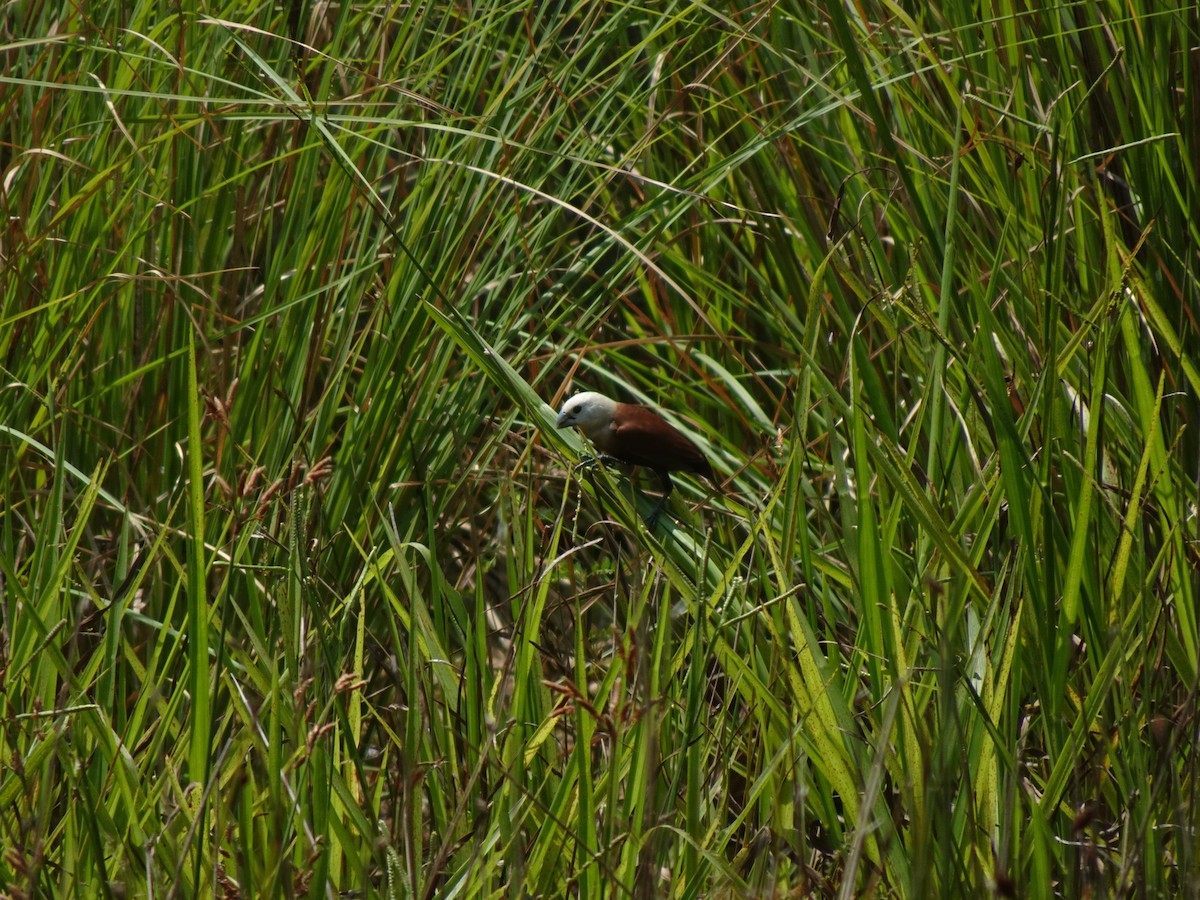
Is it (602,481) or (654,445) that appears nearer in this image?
(602,481)

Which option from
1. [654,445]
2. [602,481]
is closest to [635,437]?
[654,445]

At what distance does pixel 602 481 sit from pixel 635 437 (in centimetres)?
50

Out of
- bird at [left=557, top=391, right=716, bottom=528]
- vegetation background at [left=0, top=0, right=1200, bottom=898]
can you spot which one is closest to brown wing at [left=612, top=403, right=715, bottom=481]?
bird at [left=557, top=391, right=716, bottom=528]

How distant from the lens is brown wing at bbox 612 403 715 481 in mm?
2711

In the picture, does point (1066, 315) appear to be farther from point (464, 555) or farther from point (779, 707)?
point (464, 555)

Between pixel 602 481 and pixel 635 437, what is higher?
pixel 602 481

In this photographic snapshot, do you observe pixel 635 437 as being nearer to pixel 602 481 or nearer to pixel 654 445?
pixel 654 445

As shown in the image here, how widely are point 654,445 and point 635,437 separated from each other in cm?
5

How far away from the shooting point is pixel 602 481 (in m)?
2.29

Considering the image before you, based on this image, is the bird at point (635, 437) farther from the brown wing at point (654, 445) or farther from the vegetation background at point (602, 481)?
the vegetation background at point (602, 481)

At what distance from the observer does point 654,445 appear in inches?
108

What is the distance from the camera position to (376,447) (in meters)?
2.48

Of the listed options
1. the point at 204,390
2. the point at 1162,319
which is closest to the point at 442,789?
the point at 204,390

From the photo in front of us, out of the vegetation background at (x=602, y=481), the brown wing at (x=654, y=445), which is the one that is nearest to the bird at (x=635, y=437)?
the brown wing at (x=654, y=445)
